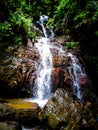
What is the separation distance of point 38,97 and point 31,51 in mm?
2959

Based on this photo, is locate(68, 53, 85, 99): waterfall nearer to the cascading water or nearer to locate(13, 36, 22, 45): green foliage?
the cascading water

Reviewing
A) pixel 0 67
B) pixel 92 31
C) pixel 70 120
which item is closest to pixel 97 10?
pixel 92 31

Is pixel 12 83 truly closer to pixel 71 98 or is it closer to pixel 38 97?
pixel 38 97

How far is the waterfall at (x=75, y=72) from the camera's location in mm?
11336

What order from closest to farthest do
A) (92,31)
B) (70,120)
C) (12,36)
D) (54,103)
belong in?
(70,120) → (54,103) → (12,36) → (92,31)

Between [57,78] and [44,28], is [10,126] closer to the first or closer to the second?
[57,78]

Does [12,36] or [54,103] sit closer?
[54,103]

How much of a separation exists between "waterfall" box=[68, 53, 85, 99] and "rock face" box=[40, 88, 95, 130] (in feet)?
8.42

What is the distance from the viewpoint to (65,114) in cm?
786

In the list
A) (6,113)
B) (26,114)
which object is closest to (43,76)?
(26,114)

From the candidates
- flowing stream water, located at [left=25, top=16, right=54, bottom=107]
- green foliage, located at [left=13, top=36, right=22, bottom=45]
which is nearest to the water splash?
flowing stream water, located at [left=25, top=16, right=54, bottom=107]

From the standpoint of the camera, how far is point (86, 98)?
37.2 feet

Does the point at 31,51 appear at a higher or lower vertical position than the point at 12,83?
higher

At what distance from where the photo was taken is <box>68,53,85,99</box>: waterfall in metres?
11.3
